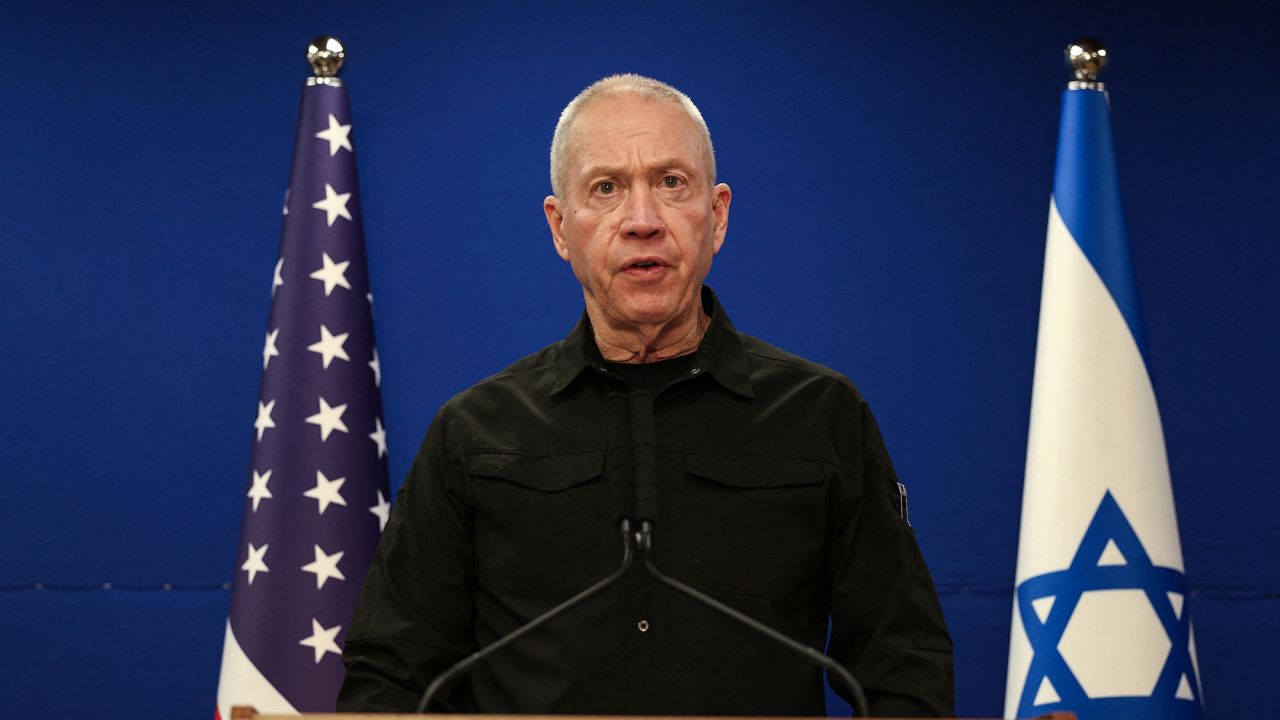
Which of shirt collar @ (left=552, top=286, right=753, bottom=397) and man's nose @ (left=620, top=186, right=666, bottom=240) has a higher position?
man's nose @ (left=620, top=186, right=666, bottom=240)

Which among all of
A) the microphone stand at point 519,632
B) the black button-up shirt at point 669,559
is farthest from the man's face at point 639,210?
the microphone stand at point 519,632

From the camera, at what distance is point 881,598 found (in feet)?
5.28

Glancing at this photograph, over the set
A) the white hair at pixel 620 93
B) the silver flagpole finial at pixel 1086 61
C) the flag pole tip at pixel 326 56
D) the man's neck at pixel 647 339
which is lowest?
the man's neck at pixel 647 339

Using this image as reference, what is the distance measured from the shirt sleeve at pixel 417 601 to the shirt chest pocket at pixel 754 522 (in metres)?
0.31

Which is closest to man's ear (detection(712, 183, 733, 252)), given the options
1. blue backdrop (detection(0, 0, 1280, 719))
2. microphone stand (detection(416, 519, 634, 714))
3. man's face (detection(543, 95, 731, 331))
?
man's face (detection(543, 95, 731, 331))

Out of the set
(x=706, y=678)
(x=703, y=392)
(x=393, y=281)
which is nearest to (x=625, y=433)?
(x=703, y=392)

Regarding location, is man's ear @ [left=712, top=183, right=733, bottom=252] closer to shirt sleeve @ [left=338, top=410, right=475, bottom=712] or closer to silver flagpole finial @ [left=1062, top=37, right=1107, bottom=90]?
shirt sleeve @ [left=338, top=410, right=475, bottom=712]

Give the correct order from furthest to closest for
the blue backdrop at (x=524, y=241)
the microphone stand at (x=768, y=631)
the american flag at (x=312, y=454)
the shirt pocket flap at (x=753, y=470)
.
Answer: the blue backdrop at (x=524, y=241) → the american flag at (x=312, y=454) → the shirt pocket flap at (x=753, y=470) → the microphone stand at (x=768, y=631)

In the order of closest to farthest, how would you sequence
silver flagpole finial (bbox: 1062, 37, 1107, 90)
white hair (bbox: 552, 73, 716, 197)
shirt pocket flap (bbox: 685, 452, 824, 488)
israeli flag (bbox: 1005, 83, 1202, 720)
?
shirt pocket flap (bbox: 685, 452, 824, 488), white hair (bbox: 552, 73, 716, 197), israeli flag (bbox: 1005, 83, 1202, 720), silver flagpole finial (bbox: 1062, 37, 1107, 90)

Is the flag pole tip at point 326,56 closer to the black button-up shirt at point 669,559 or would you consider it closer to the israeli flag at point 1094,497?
the black button-up shirt at point 669,559

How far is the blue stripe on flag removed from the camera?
2646 millimetres

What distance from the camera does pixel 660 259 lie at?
5.64ft

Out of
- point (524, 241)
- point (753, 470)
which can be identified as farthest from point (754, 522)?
point (524, 241)

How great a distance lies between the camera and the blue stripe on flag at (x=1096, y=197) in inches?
104
